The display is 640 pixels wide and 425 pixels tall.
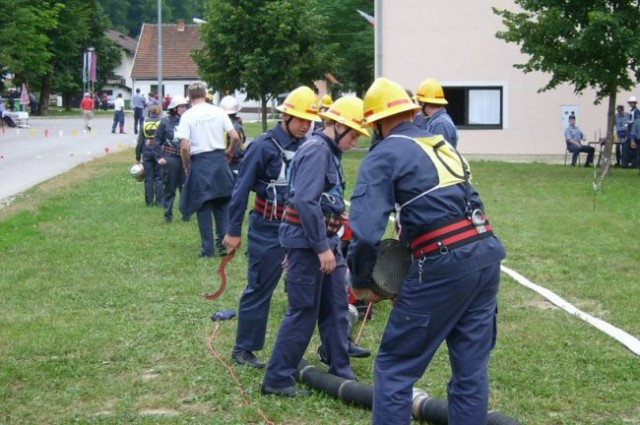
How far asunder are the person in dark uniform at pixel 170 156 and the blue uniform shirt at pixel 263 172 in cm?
794

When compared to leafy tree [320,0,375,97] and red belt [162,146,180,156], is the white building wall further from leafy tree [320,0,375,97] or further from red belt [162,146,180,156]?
red belt [162,146,180,156]

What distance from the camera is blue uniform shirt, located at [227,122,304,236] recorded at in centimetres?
667

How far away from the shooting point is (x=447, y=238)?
15.6ft

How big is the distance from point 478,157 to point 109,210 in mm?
16543

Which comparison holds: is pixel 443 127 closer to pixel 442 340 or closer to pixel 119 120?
pixel 442 340

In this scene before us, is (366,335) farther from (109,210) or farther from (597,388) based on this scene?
(109,210)

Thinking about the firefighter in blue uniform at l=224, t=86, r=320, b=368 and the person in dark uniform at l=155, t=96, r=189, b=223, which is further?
the person in dark uniform at l=155, t=96, r=189, b=223

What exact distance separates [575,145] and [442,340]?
78.6ft

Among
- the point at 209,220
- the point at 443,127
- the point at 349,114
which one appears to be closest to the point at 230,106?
the point at 209,220

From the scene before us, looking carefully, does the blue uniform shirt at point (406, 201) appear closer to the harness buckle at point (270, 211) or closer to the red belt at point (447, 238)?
the red belt at point (447, 238)

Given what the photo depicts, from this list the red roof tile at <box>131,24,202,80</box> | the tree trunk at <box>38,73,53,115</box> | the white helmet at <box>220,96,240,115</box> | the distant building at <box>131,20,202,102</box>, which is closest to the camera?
the white helmet at <box>220,96,240,115</box>

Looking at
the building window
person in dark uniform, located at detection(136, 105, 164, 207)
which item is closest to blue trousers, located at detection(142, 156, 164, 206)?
person in dark uniform, located at detection(136, 105, 164, 207)

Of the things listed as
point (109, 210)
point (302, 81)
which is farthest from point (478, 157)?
point (109, 210)

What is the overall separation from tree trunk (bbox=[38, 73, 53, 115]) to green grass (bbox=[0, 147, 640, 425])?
56925 mm
